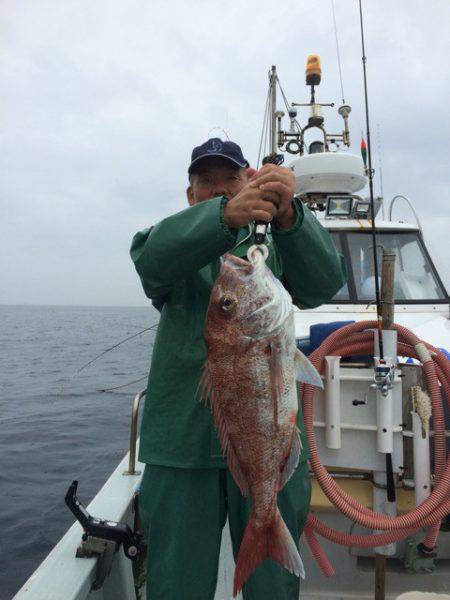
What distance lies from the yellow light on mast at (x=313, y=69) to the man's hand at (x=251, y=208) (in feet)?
21.0

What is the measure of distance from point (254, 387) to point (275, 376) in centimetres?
10

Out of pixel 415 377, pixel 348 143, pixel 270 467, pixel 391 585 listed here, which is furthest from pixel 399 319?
pixel 270 467

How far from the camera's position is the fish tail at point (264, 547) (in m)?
1.88

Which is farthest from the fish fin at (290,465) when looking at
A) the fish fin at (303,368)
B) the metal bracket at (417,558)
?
the metal bracket at (417,558)

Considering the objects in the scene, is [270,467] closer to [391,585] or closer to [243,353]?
[243,353]

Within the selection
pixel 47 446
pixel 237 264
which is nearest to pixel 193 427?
pixel 237 264

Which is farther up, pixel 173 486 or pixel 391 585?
pixel 173 486

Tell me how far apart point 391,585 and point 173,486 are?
218 centimetres

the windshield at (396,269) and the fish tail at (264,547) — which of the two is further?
the windshield at (396,269)

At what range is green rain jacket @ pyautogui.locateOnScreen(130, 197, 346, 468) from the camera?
204 cm

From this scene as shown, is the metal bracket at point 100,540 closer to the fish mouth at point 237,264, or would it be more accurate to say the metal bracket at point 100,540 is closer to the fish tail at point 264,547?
the fish tail at point 264,547

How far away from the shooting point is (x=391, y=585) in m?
3.33

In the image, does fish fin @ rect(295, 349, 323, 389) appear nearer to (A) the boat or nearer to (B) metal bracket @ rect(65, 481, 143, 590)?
(A) the boat

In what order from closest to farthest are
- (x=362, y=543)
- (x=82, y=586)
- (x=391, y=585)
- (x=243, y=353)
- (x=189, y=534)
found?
(x=243, y=353) → (x=189, y=534) → (x=82, y=586) → (x=362, y=543) → (x=391, y=585)
